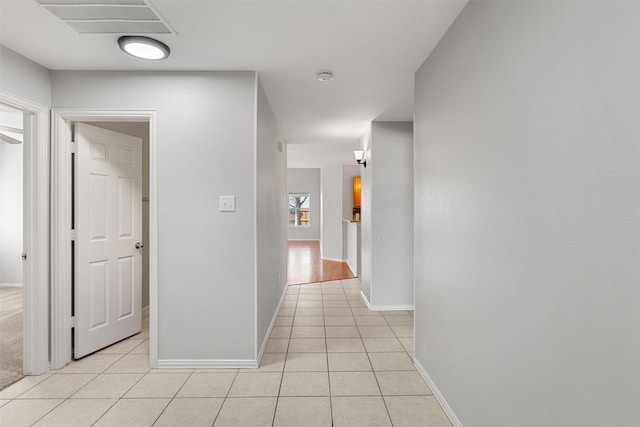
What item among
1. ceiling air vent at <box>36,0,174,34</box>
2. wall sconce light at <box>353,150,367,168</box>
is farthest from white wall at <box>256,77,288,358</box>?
wall sconce light at <box>353,150,367,168</box>

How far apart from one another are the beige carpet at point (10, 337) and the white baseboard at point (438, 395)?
9.91 feet

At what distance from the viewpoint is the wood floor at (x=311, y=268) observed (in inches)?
249

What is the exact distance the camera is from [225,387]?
241 centimetres

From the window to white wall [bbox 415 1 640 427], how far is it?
1080cm

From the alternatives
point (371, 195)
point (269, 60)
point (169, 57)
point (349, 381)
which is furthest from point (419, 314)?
point (169, 57)

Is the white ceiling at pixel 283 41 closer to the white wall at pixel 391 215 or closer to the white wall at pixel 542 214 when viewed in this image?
the white wall at pixel 542 214

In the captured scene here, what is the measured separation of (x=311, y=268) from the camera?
736 cm

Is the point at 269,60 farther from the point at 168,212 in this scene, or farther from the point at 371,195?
the point at 371,195

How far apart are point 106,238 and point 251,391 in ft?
6.32

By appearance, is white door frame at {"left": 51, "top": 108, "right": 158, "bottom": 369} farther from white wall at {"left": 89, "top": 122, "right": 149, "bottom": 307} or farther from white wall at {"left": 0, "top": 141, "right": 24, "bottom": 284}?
white wall at {"left": 0, "top": 141, "right": 24, "bottom": 284}

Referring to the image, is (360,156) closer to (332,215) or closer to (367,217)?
(367,217)

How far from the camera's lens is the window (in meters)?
12.8

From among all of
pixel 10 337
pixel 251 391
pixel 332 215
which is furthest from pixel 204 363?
pixel 332 215

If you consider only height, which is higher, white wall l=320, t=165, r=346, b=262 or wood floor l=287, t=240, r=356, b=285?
white wall l=320, t=165, r=346, b=262
